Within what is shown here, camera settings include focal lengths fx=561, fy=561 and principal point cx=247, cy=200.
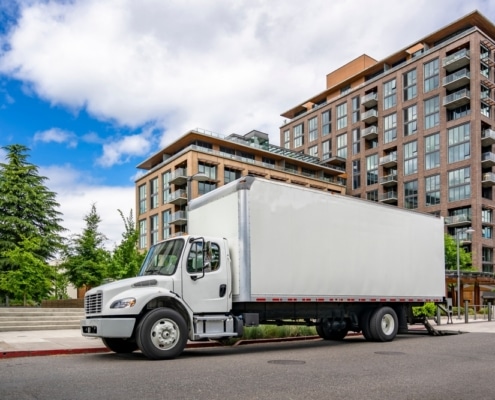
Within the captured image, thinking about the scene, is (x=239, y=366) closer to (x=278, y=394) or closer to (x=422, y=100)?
(x=278, y=394)

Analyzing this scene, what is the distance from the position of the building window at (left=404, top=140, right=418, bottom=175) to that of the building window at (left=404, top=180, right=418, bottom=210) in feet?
5.93

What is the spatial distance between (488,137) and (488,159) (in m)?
3.02

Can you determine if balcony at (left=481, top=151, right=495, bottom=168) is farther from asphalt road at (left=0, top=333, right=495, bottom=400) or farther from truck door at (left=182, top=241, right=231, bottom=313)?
truck door at (left=182, top=241, right=231, bottom=313)

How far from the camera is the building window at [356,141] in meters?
94.4

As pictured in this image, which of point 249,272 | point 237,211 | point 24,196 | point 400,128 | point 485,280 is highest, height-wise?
point 400,128

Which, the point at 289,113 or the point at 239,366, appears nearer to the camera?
the point at 239,366

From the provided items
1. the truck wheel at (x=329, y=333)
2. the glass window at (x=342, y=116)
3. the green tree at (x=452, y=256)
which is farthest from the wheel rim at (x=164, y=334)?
the glass window at (x=342, y=116)

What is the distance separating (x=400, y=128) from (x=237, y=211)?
255 ft

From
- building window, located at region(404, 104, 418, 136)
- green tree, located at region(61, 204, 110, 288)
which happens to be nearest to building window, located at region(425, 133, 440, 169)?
building window, located at region(404, 104, 418, 136)

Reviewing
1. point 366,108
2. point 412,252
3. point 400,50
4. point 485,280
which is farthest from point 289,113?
point 412,252

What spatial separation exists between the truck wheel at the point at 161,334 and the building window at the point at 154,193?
76.2 meters

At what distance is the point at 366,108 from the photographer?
9319 centimetres

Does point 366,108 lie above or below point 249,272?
above

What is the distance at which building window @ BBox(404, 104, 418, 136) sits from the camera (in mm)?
84312
